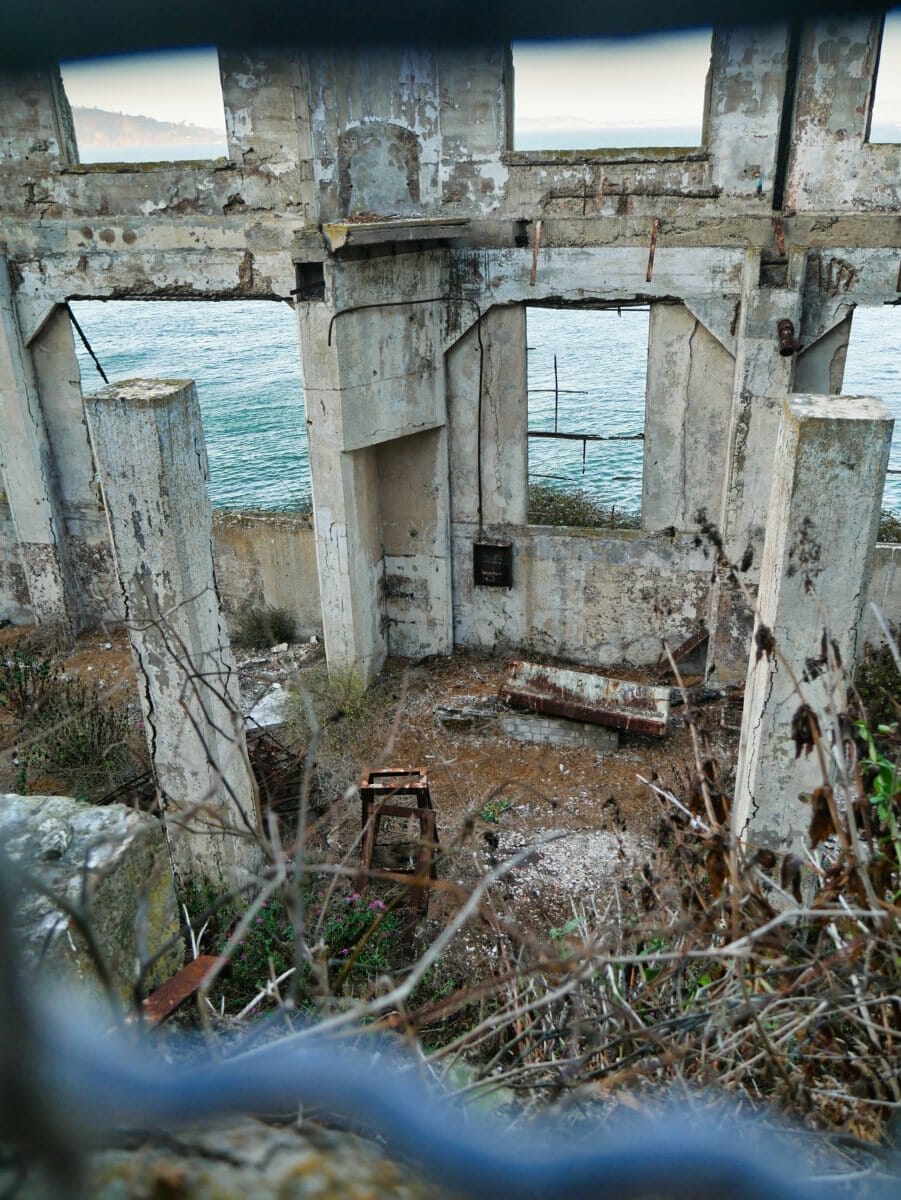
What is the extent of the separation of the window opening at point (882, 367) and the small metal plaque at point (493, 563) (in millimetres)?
7416

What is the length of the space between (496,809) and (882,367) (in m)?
18.4

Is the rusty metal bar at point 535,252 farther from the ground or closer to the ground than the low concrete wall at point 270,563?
farther from the ground

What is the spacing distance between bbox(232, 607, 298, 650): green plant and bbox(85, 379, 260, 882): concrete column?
470 cm

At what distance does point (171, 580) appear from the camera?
5.12m

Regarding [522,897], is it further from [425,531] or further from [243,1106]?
[243,1106]

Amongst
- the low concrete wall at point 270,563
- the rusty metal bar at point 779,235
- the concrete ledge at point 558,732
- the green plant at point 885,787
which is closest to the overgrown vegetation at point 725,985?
the green plant at point 885,787

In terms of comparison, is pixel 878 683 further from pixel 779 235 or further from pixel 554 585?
pixel 779 235

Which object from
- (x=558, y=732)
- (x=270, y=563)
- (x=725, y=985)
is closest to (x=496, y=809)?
(x=558, y=732)

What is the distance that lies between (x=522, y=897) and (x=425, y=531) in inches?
166

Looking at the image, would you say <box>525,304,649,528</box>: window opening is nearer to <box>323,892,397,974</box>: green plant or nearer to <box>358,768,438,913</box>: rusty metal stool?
<box>358,768,438,913</box>: rusty metal stool

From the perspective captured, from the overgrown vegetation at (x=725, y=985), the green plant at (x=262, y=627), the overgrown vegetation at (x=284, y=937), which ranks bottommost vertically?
the green plant at (x=262, y=627)

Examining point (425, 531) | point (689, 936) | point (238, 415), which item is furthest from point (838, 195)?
point (238, 415)

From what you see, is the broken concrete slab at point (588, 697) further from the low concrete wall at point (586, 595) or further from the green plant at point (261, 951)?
the green plant at point (261, 951)

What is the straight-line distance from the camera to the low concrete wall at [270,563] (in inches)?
393
